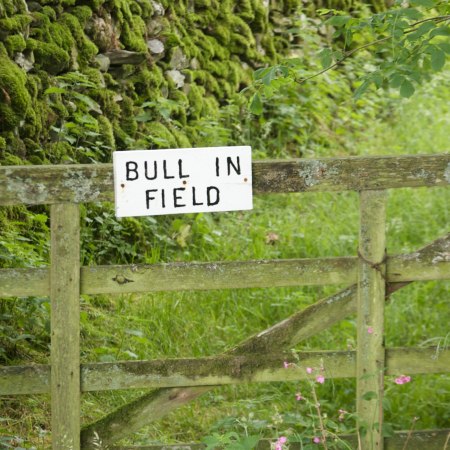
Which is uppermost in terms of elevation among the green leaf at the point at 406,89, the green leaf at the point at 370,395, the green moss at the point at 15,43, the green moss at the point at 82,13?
the green moss at the point at 82,13

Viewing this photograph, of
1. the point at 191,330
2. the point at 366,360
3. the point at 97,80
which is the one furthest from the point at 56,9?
the point at 366,360

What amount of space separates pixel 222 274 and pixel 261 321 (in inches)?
80.6

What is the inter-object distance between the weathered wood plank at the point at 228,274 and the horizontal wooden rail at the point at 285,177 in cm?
26

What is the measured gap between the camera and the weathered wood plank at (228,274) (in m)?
3.23

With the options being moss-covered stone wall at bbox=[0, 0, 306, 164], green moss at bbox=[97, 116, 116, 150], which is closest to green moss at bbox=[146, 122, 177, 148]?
moss-covered stone wall at bbox=[0, 0, 306, 164]

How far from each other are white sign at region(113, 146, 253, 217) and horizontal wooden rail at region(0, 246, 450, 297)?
225 mm

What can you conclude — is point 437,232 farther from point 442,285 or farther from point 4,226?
point 4,226

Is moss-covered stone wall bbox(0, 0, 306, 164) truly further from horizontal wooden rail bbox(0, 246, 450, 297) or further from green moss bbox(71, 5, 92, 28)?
horizontal wooden rail bbox(0, 246, 450, 297)

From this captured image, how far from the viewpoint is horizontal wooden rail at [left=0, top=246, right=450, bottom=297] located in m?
3.23

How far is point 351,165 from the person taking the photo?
3.27 m

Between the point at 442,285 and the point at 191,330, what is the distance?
64.6 inches

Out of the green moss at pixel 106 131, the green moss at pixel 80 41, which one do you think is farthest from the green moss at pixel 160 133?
the green moss at pixel 80 41

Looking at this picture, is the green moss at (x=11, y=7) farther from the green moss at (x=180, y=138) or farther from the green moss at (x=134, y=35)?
the green moss at (x=180, y=138)

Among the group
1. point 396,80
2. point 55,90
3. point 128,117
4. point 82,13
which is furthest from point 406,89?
point 128,117
